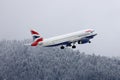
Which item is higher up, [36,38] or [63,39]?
[36,38]

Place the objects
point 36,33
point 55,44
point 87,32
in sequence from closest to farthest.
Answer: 1. point 55,44
2. point 87,32
3. point 36,33

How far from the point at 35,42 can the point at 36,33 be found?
32.6ft

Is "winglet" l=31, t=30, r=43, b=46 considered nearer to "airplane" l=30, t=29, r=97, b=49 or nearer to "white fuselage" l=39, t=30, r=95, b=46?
"airplane" l=30, t=29, r=97, b=49

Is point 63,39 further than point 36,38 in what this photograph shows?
No

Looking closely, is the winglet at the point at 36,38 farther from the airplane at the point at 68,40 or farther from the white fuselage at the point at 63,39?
the white fuselage at the point at 63,39

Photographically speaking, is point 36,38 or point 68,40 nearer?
point 68,40

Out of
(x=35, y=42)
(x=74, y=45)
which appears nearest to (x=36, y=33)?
(x=35, y=42)

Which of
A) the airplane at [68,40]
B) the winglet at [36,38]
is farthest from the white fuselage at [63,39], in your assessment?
the winglet at [36,38]

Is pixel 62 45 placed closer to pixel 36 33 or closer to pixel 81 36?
pixel 81 36

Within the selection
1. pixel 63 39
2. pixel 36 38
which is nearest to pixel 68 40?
pixel 63 39

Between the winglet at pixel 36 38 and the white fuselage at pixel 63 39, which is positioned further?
the winglet at pixel 36 38

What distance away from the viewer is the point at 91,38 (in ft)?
440

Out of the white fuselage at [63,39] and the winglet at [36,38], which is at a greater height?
the winglet at [36,38]

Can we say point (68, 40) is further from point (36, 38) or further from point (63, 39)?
point (36, 38)
